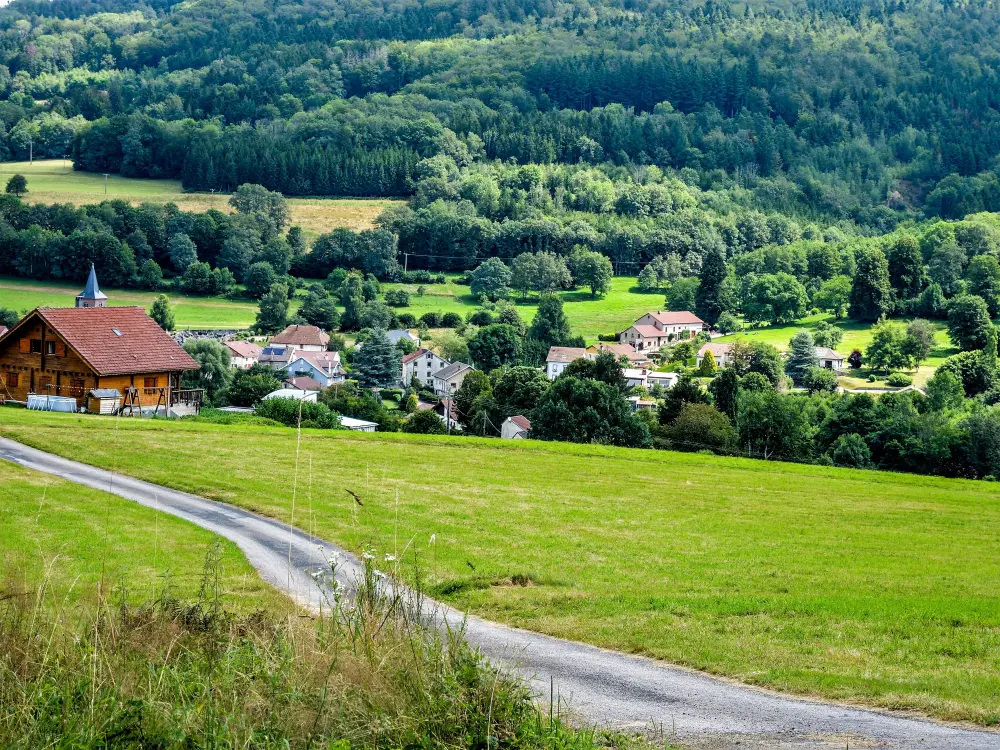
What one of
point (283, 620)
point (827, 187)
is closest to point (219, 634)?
point (283, 620)

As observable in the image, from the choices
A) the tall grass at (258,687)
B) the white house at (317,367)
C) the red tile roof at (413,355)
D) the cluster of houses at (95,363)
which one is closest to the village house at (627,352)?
the red tile roof at (413,355)

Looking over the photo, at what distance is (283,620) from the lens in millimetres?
9930

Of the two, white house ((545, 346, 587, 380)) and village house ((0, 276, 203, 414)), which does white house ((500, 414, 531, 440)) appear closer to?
village house ((0, 276, 203, 414))

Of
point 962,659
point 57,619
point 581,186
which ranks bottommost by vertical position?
point 962,659

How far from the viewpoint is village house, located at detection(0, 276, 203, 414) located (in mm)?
31969

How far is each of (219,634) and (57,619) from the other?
129 centimetres

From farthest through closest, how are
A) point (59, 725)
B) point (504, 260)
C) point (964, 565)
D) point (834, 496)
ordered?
point (504, 260) → point (834, 496) → point (964, 565) → point (59, 725)

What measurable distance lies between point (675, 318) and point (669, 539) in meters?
88.6

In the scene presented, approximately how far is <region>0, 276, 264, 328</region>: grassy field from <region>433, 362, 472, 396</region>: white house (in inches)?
863

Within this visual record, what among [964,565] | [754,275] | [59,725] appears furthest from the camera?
[754,275]

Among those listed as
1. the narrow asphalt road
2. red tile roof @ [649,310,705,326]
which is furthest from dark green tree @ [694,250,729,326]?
the narrow asphalt road

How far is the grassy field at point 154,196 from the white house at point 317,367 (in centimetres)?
4204

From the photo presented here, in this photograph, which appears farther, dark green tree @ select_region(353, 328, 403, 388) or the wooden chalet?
dark green tree @ select_region(353, 328, 403, 388)

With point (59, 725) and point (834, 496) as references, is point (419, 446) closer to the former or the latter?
point (834, 496)
